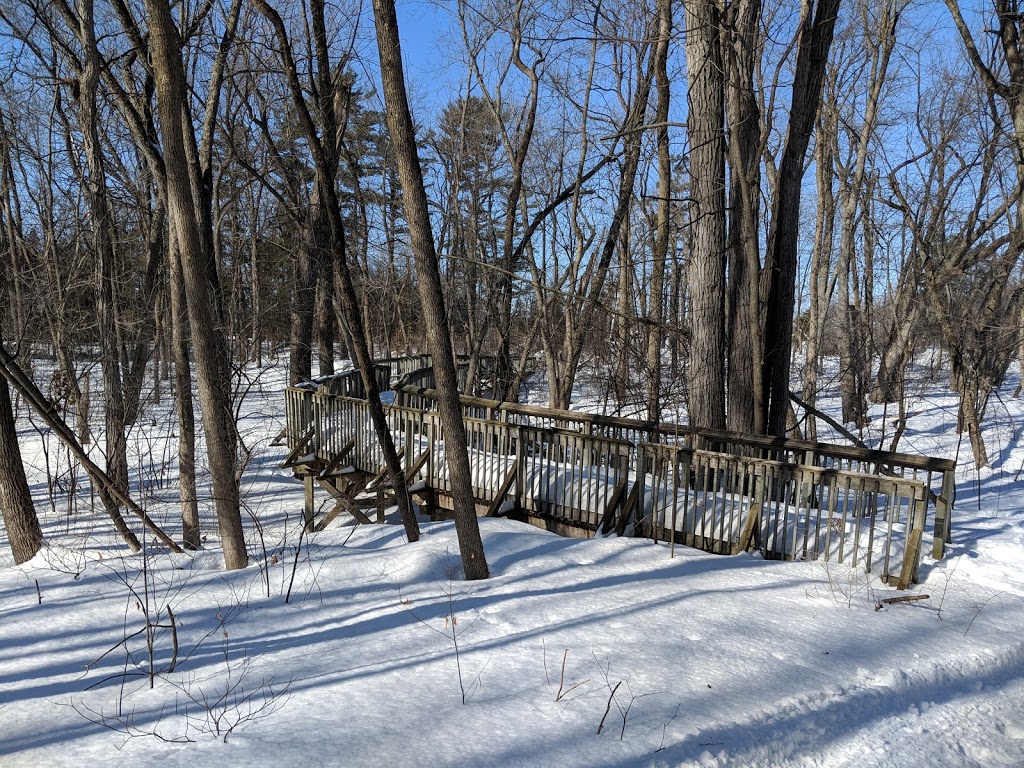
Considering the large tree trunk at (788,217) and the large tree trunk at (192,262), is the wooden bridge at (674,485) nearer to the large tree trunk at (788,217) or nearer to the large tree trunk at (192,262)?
the large tree trunk at (788,217)

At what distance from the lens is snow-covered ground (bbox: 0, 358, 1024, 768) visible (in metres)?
3.38

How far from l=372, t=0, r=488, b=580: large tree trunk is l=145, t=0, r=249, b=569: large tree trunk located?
6.29 ft

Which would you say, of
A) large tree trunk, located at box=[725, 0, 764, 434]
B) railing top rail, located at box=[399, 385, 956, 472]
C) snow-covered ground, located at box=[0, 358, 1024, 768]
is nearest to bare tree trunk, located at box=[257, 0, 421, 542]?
snow-covered ground, located at box=[0, 358, 1024, 768]

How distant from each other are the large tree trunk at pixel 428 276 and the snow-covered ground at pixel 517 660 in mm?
489

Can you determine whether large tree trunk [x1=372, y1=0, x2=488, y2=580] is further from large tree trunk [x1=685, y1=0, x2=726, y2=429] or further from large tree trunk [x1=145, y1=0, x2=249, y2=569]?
large tree trunk [x1=685, y1=0, x2=726, y2=429]

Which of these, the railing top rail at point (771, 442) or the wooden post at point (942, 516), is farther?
the railing top rail at point (771, 442)

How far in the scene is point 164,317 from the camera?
17.8 meters

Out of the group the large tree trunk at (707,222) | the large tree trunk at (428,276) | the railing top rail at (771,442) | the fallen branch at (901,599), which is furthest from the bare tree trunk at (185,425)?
the fallen branch at (901,599)

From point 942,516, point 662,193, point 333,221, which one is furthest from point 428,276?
point 662,193

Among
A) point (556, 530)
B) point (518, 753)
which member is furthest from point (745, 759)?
point (556, 530)

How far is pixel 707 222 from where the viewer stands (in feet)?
31.0

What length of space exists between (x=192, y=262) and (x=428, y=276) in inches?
88.8

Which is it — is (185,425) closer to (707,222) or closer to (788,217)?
(707,222)

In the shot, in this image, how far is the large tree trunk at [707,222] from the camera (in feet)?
30.6
